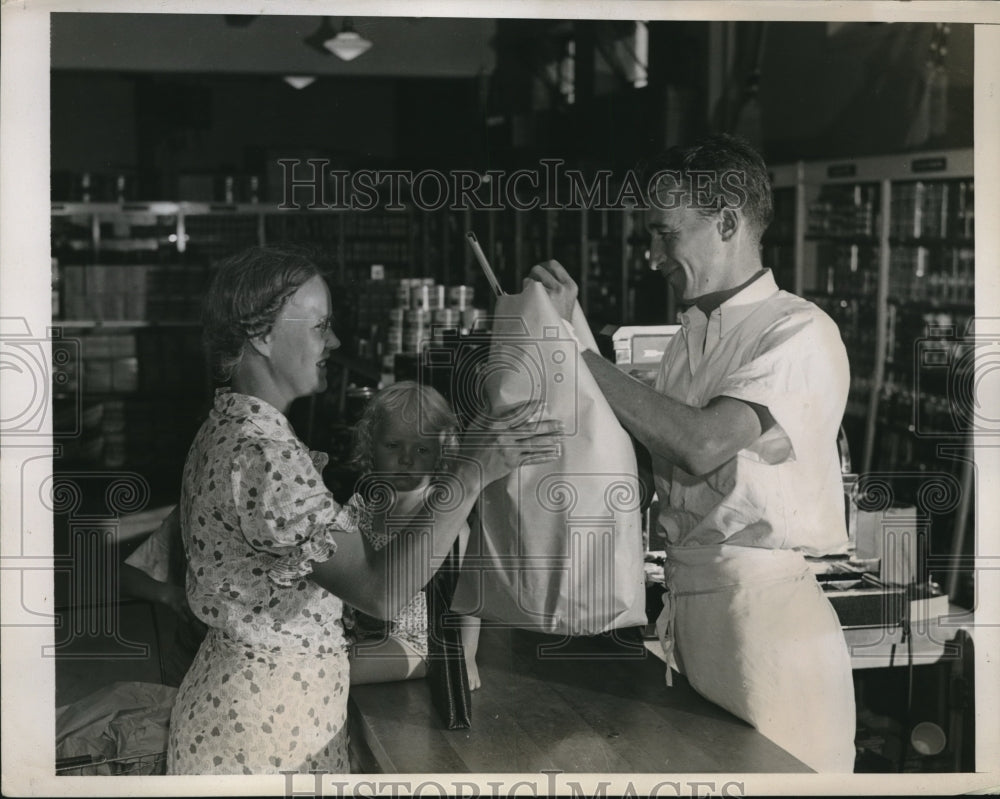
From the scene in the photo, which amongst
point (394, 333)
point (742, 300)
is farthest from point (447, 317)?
point (742, 300)

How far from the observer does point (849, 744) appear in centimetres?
220

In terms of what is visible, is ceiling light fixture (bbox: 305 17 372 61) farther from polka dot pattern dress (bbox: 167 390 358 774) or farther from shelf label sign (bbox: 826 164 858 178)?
shelf label sign (bbox: 826 164 858 178)

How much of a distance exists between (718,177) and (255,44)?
3.42 ft

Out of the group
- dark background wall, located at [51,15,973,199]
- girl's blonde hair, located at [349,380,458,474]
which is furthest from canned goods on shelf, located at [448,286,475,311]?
girl's blonde hair, located at [349,380,458,474]

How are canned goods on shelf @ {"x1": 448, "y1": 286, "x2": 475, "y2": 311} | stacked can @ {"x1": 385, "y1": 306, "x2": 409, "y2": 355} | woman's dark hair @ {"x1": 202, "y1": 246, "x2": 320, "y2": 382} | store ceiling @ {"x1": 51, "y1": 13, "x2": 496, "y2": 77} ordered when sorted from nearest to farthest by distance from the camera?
woman's dark hair @ {"x1": 202, "y1": 246, "x2": 320, "y2": 382} → store ceiling @ {"x1": 51, "y1": 13, "x2": 496, "y2": 77} → stacked can @ {"x1": 385, "y1": 306, "x2": 409, "y2": 355} → canned goods on shelf @ {"x1": 448, "y1": 286, "x2": 475, "y2": 311}

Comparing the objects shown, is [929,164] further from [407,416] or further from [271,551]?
[271,551]

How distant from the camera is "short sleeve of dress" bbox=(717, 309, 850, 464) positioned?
2.08m

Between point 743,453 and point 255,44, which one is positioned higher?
point 255,44

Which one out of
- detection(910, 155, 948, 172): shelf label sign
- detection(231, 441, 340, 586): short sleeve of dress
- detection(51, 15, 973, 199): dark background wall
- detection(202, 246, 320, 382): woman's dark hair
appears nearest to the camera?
detection(231, 441, 340, 586): short sleeve of dress

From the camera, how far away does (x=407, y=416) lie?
7.12ft

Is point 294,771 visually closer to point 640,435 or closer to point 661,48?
point 640,435

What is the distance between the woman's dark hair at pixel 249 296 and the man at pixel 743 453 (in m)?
0.52

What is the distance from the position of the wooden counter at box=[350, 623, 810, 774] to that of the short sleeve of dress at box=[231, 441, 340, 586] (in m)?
0.47

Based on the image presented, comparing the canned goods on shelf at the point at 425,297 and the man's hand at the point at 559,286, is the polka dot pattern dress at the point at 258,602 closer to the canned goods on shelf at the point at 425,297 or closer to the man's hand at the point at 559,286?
the man's hand at the point at 559,286
